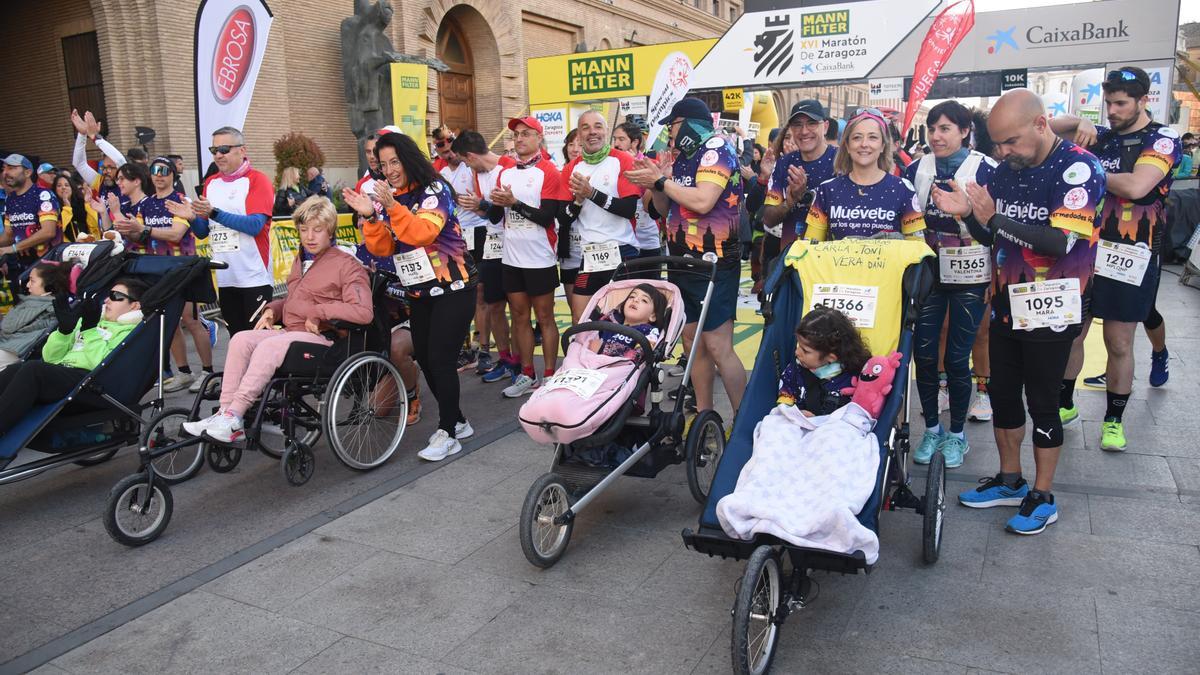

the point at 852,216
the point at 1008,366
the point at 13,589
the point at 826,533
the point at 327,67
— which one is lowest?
the point at 13,589

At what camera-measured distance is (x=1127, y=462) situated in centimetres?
449

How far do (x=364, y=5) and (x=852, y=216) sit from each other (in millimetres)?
15719

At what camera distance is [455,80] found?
21797mm

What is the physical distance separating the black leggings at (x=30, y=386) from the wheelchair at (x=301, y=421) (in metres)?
0.44

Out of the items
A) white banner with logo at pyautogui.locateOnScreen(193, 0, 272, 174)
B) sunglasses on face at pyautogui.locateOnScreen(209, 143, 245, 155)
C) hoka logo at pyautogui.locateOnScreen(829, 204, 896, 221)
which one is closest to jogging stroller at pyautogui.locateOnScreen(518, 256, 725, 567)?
hoka logo at pyautogui.locateOnScreen(829, 204, 896, 221)

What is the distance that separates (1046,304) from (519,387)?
147 inches

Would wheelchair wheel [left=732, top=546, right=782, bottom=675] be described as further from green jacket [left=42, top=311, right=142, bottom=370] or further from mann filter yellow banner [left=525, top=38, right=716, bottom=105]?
mann filter yellow banner [left=525, top=38, right=716, bottom=105]

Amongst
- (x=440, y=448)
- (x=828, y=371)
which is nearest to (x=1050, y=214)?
(x=828, y=371)

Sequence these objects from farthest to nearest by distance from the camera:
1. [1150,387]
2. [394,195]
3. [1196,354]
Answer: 1. [1196,354]
2. [1150,387]
3. [394,195]

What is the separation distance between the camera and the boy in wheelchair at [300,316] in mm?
4281

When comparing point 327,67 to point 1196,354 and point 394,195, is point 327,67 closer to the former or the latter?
point 394,195

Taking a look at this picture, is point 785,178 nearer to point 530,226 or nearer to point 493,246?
point 530,226

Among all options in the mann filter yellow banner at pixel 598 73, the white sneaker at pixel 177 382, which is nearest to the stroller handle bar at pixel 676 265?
the white sneaker at pixel 177 382

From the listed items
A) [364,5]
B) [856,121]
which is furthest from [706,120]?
[364,5]
